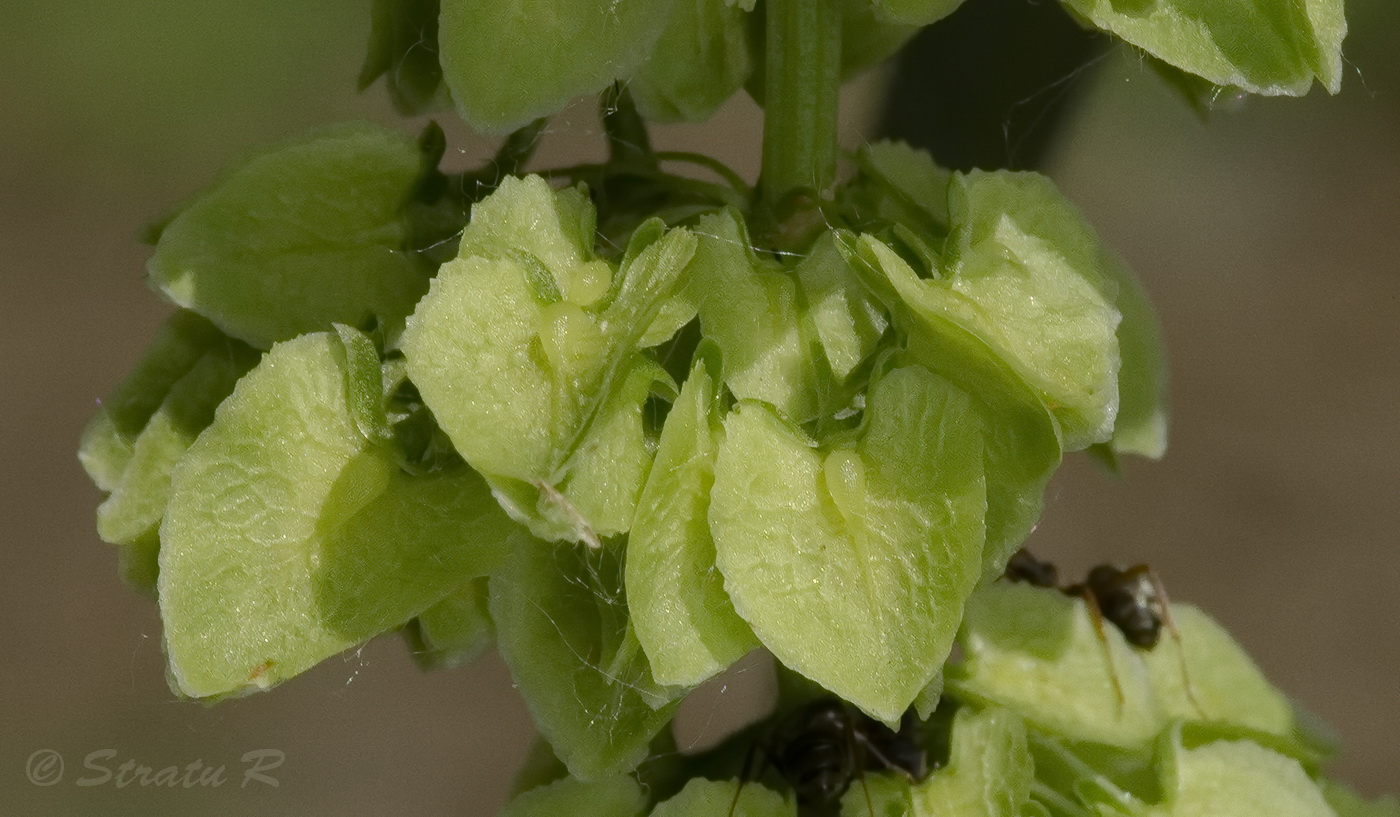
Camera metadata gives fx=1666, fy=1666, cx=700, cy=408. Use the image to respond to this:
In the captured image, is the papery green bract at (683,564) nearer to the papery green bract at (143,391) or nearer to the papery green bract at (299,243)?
the papery green bract at (299,243)

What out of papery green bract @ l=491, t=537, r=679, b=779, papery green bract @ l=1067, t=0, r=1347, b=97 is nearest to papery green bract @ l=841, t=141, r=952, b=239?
papery green bract @ l=1067, t=0, r=1347, b=97

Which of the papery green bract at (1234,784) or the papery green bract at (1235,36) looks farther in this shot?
the papery green bract at (1234,784)

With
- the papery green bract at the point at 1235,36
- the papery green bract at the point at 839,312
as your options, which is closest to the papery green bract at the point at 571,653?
the papery green bract at the point at 839,312

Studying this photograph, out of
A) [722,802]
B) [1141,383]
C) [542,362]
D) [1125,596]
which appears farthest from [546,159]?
[542,362]

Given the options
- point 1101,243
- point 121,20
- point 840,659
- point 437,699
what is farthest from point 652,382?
point 121,20

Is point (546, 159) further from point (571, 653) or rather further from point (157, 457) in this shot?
point (571, 653)
